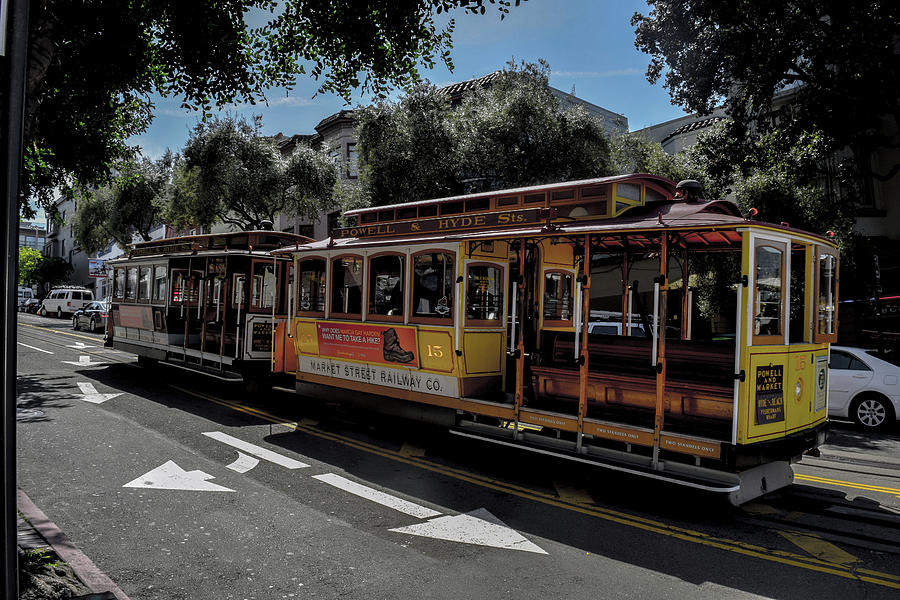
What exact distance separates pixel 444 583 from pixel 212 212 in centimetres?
2550

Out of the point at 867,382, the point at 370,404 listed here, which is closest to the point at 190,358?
the point at 370,404

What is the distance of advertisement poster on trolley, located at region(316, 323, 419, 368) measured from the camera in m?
9.29

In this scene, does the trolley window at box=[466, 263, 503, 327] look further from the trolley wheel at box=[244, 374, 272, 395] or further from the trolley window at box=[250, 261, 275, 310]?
the trolley window at box=[250, 261, 275, 310]

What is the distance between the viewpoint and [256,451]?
867 cm

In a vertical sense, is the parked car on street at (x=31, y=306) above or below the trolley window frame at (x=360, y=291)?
below

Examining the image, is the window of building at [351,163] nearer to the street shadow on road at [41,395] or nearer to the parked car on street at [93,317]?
the parked car on street at [93,317]

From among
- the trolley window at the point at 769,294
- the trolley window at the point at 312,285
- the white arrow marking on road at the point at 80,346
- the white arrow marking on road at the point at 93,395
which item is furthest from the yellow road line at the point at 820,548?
the white arrow marking on road at the point at 80,346

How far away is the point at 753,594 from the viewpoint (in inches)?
183

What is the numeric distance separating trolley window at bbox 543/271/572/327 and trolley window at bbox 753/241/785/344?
366cm

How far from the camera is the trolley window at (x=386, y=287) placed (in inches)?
373

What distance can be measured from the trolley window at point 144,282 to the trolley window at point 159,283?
350 millimetres

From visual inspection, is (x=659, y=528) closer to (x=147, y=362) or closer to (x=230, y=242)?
(x=230, y=242)

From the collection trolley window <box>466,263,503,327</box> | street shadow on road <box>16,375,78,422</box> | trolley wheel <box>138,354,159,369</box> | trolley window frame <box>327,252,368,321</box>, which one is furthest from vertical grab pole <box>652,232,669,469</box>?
trolley wheel <box>138,354,159,369</box>

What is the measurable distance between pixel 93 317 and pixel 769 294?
106ft
